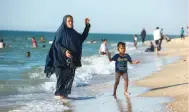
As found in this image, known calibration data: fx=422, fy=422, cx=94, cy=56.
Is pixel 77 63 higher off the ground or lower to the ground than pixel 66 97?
higher

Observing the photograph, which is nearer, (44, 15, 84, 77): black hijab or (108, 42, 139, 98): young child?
(44, 15, 84, 77): black hijab

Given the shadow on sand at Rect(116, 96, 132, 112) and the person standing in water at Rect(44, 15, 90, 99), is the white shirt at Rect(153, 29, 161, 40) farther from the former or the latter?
the shadow on sand at Rect(116, 96, 132, 112)

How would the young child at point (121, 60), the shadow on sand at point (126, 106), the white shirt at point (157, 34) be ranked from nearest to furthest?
1. the shadow on sand at point (126, 106)
2. the young child at point (121, 60)
3. the white shirt at point (157, 34)

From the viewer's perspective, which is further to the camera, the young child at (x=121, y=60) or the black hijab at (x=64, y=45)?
the young child at (x=121, y=60)

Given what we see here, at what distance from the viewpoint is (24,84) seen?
12.2 meters

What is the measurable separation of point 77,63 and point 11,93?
2696mm

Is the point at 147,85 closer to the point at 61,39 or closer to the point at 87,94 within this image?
the point at 87,94

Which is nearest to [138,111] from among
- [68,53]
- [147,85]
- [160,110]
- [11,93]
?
[160,110]

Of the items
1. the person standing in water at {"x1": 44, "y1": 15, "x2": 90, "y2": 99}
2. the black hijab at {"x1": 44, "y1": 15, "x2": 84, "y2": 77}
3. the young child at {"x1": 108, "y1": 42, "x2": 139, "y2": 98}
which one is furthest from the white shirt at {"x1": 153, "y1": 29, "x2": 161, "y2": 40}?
the black hijab at {"x1": 44, "y1": 15, "x2": 84, "y2": 77}

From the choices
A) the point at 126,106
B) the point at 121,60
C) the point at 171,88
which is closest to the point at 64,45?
the point at 121,60

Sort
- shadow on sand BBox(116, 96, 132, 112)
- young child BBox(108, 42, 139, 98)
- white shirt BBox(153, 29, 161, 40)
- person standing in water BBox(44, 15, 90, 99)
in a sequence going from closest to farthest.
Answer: shadow on sand BBox(116, 96, 132, 112)
person standing in water BBox(44, 15, 90, 99)
young child BBox(108, 42, 139, 98)
white shirt BBox(153, 29, 161, 40)

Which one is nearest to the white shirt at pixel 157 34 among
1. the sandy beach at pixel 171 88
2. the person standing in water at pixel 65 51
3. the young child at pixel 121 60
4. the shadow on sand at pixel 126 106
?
the sandy beach at pixel 171 88

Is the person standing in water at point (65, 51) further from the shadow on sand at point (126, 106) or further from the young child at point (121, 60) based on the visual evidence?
the shadow on sand at point (126, 106)

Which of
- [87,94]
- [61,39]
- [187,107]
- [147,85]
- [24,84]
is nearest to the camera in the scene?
[187,107]
